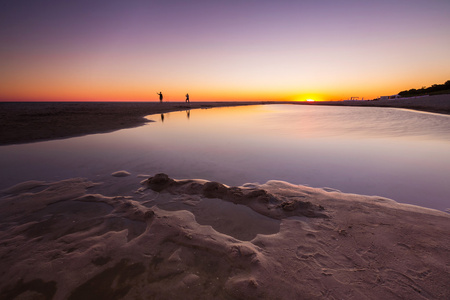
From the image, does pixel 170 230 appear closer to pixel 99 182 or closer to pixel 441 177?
pixel 99 182

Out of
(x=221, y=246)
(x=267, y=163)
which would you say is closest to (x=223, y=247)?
(x=221, y=246)

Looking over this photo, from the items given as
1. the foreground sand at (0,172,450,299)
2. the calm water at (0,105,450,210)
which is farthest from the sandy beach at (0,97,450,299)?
the calm water at (0,105,450,210)

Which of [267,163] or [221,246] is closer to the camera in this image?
[221,246]

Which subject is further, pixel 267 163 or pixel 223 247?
pixel 267 163

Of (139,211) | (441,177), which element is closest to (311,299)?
(139,211)

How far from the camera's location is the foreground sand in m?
1.94

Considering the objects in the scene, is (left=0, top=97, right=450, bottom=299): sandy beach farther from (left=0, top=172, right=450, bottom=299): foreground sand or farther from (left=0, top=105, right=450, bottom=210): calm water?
(left=0, top=105, right=450, bottom=210): calm water

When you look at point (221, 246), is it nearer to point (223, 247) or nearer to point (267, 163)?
point (223, 247)

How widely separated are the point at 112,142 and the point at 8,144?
4.22 m

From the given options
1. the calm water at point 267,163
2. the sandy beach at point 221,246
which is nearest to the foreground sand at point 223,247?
the sandy beach at point 221,246

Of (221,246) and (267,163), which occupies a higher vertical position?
(267,163)

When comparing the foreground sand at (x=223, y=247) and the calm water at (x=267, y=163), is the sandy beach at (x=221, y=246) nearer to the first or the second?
the foreground sand at (x=223, y=247)

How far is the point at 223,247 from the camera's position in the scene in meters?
2.49

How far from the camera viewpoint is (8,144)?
8.14m
